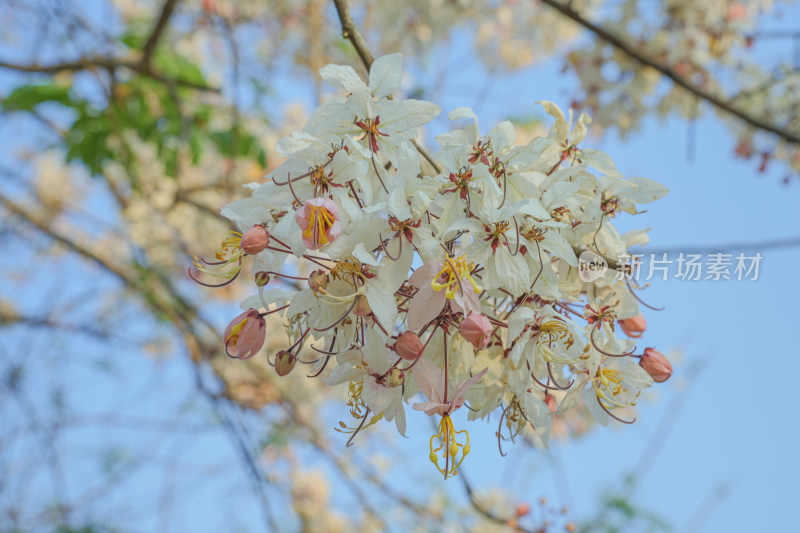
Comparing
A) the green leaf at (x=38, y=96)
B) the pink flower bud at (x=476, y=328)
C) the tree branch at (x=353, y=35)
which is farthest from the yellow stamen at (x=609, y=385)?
the green leaf at (x=38, y=96)

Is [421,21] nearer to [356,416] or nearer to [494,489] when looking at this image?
[494,489]

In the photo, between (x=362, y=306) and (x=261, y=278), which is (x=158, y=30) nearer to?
(x=261, y=278)

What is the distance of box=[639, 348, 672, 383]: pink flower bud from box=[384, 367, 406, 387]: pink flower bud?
346 mm

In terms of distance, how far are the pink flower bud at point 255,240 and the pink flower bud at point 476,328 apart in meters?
0.26

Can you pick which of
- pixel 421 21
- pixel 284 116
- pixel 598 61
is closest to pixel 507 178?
pixel 598 61

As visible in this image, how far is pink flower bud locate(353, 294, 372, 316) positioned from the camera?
0.81 metres

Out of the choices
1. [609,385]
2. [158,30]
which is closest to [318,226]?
[609,385]

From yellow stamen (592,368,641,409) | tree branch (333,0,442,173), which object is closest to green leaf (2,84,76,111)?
tree branch (333,0,442,173)

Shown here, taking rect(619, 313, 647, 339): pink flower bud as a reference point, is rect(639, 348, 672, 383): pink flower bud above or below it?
below

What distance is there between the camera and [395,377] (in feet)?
2.73

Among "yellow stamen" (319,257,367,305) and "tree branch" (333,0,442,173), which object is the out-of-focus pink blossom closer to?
"tree branch" (333,0,442,173)

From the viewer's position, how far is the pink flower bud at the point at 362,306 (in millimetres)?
808

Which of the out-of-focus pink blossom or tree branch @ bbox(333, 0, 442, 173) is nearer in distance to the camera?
tree branch @ bbox(333, 0, 442, 173)

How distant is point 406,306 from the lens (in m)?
0.86
